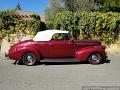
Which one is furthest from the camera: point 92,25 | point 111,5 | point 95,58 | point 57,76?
point 111,5

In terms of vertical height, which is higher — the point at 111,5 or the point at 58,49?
the point at 111,5

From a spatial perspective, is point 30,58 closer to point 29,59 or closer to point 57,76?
point 29,59

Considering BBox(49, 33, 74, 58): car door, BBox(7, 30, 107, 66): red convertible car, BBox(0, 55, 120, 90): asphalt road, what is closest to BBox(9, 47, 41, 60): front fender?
BBox(7, 30, 107, 66): red convertible car

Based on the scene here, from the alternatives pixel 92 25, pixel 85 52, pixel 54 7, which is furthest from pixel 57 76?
pixel 54 7

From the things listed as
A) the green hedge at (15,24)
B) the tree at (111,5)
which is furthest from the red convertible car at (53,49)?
the tree at (111,5)

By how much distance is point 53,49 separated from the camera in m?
15.3

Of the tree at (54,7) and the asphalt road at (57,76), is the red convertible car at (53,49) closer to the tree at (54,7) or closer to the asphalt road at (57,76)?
the asphalt road at (57,76)

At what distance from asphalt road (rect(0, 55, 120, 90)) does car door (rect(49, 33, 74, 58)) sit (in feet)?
1.59

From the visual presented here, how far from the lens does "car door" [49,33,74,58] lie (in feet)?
50.2

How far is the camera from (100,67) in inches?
570

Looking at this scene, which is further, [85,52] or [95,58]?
[95,58]

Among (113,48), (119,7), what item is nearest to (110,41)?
(113,48)

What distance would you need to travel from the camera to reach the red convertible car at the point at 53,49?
15.1 m

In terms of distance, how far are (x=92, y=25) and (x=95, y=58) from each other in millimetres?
5763
